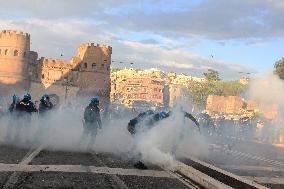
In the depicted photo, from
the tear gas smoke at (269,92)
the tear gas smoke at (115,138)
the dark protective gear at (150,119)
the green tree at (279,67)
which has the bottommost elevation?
the tear gas smoke at (115,138)

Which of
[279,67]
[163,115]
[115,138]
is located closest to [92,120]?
[115,138]

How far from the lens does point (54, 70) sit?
3246 inches

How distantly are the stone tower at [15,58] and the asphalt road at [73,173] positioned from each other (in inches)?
2657

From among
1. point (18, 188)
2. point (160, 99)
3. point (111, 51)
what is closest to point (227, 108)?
point (111, 51)

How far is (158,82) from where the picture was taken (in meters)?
138

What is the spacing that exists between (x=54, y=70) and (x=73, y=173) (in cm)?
7385

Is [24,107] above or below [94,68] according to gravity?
below

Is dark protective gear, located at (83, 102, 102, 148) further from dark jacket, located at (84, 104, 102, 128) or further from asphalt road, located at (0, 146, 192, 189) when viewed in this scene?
asphalt road, located at (0, 146, 192, 189)

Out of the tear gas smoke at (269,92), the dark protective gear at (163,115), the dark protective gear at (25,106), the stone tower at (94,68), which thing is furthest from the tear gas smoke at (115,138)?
Answer: the stone tower at (94,68)

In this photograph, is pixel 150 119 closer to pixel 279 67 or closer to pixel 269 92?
pixel 269 92

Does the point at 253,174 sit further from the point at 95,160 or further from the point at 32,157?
the point at 32,157

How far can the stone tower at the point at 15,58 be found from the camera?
78.6 meters

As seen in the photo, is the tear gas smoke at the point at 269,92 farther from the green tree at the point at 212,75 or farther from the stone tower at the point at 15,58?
the green tree at the point at 212,75

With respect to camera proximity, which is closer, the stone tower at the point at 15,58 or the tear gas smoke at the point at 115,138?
the tear gas smoke at the point at 115,138
